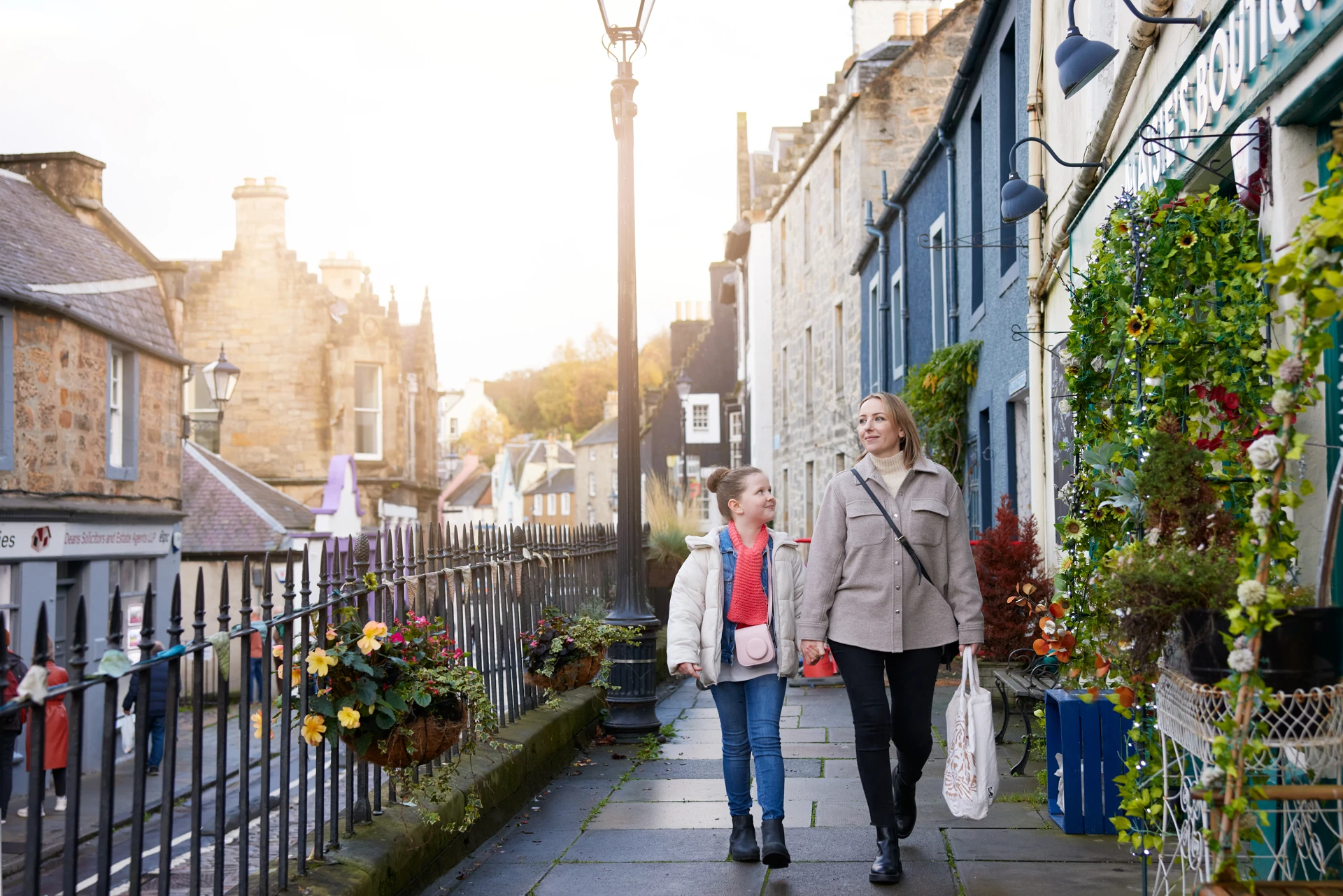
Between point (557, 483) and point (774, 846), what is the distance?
239ft

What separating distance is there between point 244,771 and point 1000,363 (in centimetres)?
901

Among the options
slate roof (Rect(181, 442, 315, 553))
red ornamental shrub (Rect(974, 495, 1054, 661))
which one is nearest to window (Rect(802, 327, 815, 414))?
slate roof (Rect(181, 442, 315, 553))

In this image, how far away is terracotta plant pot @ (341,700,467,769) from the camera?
466 centimetres

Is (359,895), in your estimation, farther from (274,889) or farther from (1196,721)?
(1196,721)

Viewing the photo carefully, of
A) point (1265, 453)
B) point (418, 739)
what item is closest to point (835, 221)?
point (418, 739)

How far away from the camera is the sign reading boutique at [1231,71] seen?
3887 millimetres

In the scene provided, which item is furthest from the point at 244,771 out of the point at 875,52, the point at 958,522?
the point at 875,52

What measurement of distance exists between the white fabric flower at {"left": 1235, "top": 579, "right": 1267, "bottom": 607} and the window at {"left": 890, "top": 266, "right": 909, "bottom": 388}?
568 inches

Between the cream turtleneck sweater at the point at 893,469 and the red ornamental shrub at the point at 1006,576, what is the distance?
4.79 meters

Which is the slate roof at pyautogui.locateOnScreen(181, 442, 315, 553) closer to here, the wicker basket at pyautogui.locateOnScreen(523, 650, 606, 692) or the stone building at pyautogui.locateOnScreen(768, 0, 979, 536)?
the stone building at pyautogui.locateOnScreen(768, 0, 979, 536)

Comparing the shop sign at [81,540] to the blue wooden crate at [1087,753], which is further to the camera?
the shop sign at [81,540]

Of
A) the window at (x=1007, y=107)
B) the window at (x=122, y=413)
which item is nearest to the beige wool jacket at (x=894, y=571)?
the window at (x=1007, y=107)

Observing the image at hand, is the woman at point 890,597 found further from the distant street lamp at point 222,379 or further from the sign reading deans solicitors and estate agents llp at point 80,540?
the distant street lamp at point 222,379

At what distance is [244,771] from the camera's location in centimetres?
405
